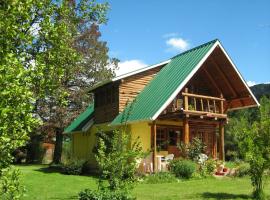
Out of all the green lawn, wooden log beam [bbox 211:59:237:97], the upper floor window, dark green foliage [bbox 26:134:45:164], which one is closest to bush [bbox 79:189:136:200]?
the green lawn

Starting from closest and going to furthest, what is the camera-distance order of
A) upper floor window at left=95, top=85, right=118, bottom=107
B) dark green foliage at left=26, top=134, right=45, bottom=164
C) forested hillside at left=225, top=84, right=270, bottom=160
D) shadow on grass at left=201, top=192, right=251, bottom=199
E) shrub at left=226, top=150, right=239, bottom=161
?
shadow on grass at left=201, top=192, right=251, bottom=199, shrub at left=226, top=150, right=239, bottom=161, upper floor window at left=95, top=85, right=118, bottom=107, forested hillside at left=225, top=84, right=270, bottom=160, dark green foliage at left=26, top=134, right=45, bottom=164

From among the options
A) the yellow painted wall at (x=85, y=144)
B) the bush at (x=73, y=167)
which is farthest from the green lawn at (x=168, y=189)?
the yellow painted wall at (x=85, y=144)

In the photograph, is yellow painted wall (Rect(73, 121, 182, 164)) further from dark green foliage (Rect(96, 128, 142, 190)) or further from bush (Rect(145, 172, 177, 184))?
dark green foliage (Rect(96, 128, 142, 190))

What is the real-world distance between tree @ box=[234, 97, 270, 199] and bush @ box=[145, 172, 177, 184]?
5.70 metres

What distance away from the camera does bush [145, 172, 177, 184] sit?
59.0 ft

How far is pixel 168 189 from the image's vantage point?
50.1 ft

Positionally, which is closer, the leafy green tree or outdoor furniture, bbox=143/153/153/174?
the leafy green tree

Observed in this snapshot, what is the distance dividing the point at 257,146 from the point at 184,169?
6641 mm

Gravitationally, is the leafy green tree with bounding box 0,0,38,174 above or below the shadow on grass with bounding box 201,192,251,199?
above

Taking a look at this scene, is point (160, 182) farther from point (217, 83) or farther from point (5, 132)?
point (5, 132)

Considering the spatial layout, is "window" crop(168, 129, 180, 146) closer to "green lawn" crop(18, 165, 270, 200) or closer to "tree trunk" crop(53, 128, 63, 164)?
"green lawn" crop(18, 165, 270, 200)

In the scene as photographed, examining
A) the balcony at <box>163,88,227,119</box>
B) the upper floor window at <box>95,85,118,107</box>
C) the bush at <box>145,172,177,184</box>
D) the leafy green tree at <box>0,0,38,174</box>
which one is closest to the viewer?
the leafy green tree at <box>0,0,38,174</box>

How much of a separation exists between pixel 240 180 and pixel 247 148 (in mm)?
5943

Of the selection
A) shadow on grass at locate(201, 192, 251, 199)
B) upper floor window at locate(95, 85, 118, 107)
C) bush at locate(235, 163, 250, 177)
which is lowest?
shadow on grass at locate(201, 192, 251, 199)
